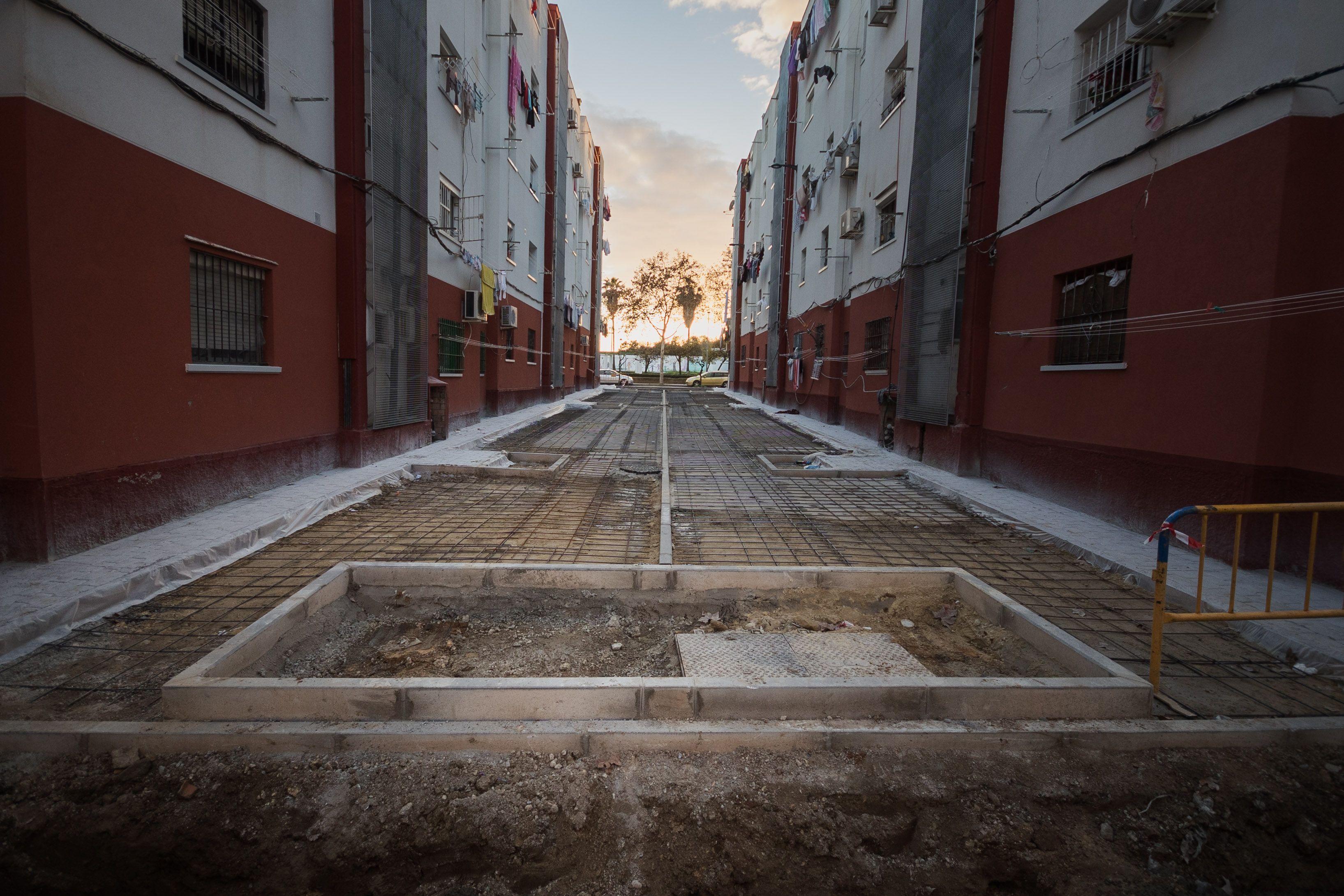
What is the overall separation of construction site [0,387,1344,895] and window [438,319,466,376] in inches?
360

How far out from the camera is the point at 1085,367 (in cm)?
771

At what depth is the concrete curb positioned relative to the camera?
9.84ft

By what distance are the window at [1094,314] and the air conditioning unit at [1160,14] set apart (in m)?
2.16

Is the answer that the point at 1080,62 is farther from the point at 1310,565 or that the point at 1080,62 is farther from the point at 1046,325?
the point at 1310,565

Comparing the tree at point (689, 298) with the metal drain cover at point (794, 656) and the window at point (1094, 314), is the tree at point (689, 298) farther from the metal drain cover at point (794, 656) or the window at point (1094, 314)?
the metal drain cover at point (794, 656)

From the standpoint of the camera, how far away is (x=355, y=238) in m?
9.59

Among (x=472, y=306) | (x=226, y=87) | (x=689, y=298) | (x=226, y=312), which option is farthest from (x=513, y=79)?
(x=689, y=298)

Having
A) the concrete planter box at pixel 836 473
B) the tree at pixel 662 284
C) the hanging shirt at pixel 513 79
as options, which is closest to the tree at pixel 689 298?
the tree at pixel 662 284

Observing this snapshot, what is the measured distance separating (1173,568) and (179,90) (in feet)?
32.6

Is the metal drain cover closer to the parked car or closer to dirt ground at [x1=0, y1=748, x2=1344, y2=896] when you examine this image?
dirt ground at [x1=0, y1=748, x2=1344, y2=896]

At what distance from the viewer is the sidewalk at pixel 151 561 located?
13.6 feet

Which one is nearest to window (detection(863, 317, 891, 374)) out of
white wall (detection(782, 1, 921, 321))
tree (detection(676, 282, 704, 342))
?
white wall (detection(782, 1, 921, 321))

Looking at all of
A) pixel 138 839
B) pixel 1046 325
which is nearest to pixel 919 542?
pixel 1046 325

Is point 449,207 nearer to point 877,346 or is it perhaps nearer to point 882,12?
point 877,346
